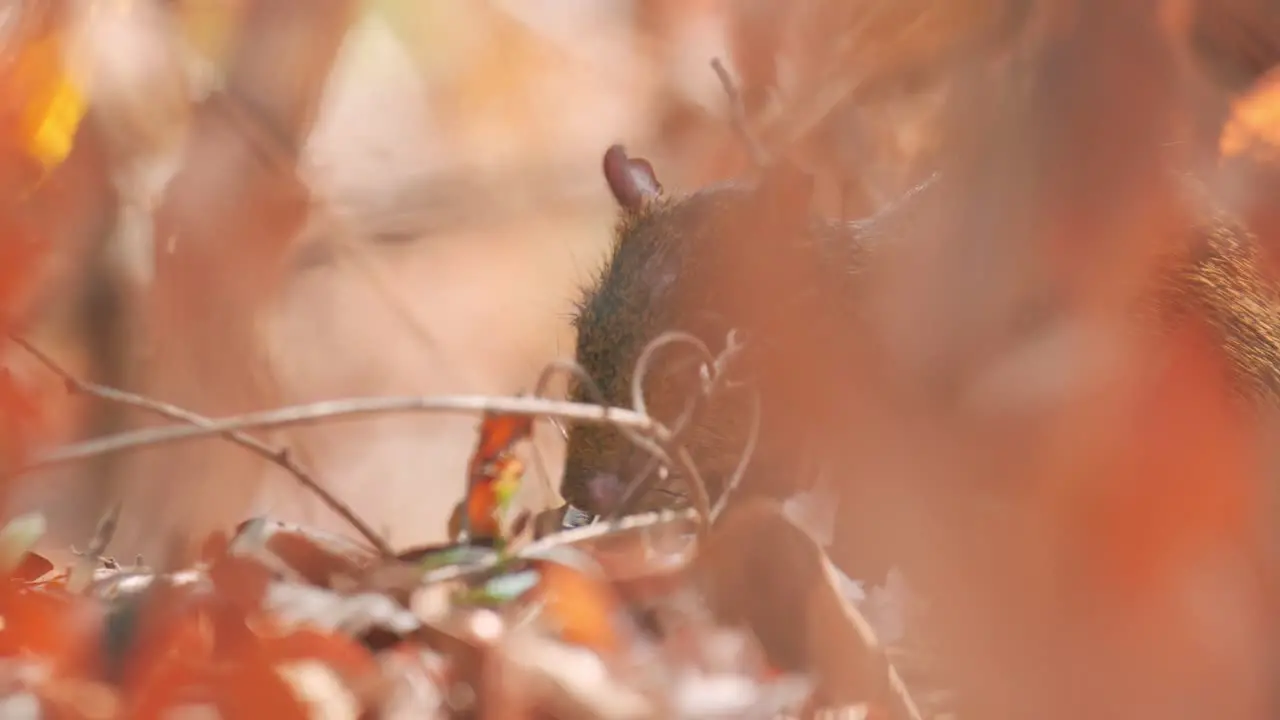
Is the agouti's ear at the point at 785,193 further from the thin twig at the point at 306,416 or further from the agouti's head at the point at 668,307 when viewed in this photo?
the thin twig at the point at 306,416

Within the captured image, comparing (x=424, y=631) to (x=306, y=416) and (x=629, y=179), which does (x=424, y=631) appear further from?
(x=629, y=179)

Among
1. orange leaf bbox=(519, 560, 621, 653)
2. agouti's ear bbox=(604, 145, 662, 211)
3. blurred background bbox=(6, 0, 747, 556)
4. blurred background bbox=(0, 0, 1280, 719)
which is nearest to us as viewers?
blurred background bbox=(0, 0, 1280, 719)

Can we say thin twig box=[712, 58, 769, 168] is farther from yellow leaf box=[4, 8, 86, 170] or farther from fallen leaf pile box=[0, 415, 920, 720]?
yellow leaf box=[4, 8, 86, 170]

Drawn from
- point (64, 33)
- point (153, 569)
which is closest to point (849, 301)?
point (153, 569)

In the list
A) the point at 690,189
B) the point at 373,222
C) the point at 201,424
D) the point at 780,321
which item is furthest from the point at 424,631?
the point at 373,222

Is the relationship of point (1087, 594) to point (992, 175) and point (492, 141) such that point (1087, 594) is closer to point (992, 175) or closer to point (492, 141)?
point (992, 175)

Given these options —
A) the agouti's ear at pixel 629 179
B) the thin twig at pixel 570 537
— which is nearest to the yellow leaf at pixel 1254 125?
the thin twig at pixel 570 537

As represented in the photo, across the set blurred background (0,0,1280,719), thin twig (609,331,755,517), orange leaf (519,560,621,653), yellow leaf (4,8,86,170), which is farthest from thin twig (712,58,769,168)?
yellow leaf (4,8,86,170)
